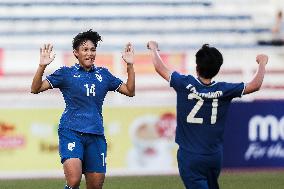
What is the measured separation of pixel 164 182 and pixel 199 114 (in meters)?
6.37

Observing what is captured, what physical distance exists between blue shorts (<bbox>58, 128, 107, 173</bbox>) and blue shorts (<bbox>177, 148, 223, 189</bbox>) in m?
1.52

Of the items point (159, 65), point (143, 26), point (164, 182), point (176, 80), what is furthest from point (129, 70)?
point (143, 26)

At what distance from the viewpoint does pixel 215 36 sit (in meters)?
21.5

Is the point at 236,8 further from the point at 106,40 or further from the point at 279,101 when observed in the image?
the point at 279,101

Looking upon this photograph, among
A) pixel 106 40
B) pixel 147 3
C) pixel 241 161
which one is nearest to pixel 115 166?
pixel 241 161

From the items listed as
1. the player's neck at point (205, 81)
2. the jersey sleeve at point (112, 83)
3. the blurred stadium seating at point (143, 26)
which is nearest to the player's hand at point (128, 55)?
the jersey sleeve at point (112, 83)

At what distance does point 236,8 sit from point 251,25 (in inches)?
30.8

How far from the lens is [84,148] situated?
8047 millimetres

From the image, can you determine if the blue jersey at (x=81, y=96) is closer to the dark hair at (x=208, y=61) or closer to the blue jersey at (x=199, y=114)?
the blue jersey at (x=199, y=114)

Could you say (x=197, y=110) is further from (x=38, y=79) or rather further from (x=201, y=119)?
(x=38, y=79)

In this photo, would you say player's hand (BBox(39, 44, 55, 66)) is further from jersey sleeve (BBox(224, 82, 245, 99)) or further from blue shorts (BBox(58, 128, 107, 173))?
jersey sleeve (BBox(224, 82, 245, 99))

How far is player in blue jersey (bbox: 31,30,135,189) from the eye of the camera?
7914mm

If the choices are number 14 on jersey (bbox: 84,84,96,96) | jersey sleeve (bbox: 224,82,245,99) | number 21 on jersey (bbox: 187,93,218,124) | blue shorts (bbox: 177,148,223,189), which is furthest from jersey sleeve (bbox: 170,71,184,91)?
number 14 on jersey (bbox: 84,84,96,96)

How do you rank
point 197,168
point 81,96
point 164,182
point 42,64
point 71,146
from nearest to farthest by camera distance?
1. point 197,168
2. point 42,64
3. point 71,146
4. point 81,96
5. point 164,182
